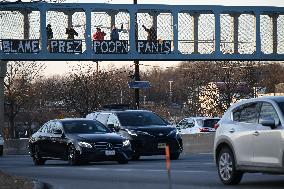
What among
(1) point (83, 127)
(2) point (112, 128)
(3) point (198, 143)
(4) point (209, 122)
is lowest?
(3) point (198, 143)

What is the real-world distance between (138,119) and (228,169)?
1239 cm

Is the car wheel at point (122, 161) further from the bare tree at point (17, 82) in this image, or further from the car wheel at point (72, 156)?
the bare tree at point (17, 82)

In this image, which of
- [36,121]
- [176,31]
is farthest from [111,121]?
[36,121]

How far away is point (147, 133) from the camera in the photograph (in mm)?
27641

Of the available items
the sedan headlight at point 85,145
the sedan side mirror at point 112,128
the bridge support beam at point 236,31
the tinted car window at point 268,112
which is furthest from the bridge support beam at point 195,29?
the tinted car window at point 268,112

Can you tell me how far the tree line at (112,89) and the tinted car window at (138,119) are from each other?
33440mm

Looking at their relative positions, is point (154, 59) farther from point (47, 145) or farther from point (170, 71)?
point (170, 71)

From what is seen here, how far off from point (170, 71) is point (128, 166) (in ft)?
296

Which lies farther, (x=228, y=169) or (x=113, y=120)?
(x=113, y=120)

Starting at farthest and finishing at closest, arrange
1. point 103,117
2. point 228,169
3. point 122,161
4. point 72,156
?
point 103,117 < point 122,161 < point 72,156 < point 228,169

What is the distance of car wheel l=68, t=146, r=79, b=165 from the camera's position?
2486 cm

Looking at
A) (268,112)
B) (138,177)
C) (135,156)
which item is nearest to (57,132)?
(135,156)

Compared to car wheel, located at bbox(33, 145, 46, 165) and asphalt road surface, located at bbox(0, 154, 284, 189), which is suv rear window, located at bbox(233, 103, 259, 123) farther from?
car wheel, located at bbox(33, 145, 46, 165)

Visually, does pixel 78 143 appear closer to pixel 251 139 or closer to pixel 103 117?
pixel 103 117
